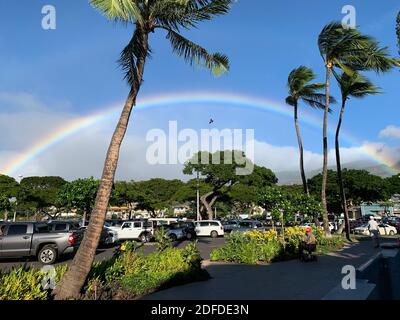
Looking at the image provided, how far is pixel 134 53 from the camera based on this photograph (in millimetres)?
8781

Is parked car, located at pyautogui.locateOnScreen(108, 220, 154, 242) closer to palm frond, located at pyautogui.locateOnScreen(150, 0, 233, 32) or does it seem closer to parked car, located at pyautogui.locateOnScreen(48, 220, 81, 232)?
parked car, located at pyautogui.locateOnScreen(48, 220, 81, 232)

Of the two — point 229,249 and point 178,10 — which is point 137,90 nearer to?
point 178,10

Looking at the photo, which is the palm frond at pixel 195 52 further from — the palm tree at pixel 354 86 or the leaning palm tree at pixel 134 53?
the palm tree at pixel 354 86

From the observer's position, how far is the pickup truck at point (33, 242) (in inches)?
561

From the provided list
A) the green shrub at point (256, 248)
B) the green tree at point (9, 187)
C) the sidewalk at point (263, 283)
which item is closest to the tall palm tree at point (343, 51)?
the green shrub at point (256, 248)

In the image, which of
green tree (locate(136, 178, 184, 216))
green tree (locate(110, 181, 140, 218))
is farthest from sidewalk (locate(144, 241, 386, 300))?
green tree (locate(136, 178, 184, 216))

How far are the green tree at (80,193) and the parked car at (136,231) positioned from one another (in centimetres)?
754

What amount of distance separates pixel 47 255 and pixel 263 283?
9522mm

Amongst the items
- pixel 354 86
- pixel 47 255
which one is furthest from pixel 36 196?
pixel 354 86

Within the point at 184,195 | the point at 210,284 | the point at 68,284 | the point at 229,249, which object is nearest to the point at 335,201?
the point at 184,195

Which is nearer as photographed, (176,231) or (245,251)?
(245,251)

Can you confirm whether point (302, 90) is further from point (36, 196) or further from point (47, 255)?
point (36, 196)

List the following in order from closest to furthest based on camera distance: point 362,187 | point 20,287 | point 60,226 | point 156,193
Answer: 1. point 20,287
2. point 60,226
3. point 362,187
4. point 156,193

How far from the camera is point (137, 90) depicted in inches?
333
